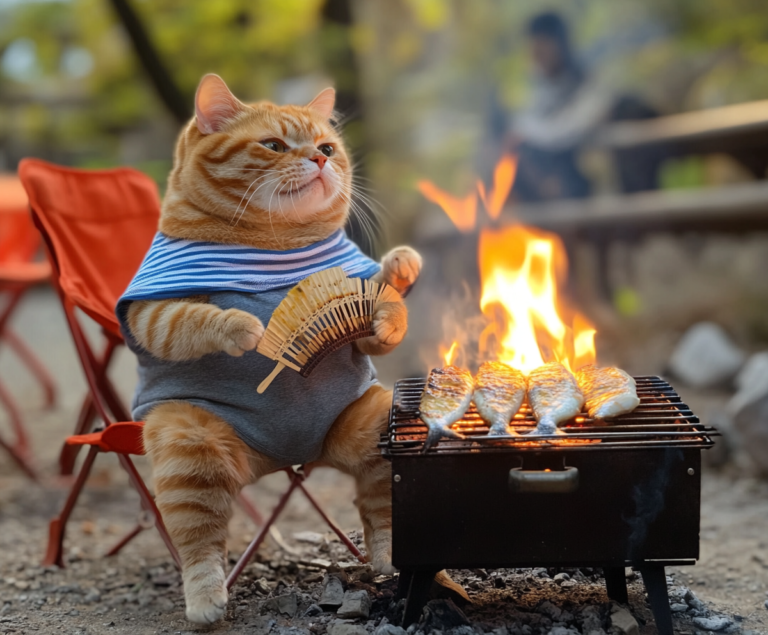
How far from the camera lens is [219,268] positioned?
2355 millimetres

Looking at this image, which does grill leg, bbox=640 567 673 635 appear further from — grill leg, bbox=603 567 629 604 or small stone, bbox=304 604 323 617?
small stone, bbox=304 604 323 617

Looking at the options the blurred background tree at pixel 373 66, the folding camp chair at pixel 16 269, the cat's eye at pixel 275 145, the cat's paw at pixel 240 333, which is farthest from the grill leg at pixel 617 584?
the folding camp chair at pixel 16 269

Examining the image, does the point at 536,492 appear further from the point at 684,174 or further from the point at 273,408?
the point at 684,174

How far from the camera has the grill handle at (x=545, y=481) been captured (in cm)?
200

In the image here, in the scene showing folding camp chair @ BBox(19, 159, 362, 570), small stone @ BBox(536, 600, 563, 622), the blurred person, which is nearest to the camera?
small stone @ BBox(536, 600, 563, 622)

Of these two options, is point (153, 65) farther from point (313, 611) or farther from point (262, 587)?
point (313, 611)

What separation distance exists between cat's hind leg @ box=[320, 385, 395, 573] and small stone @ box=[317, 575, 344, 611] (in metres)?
0.14

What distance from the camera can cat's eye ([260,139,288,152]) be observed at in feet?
7.80

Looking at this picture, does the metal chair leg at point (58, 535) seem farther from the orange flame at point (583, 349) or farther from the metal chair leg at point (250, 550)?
the orange flame at point (583, 349)

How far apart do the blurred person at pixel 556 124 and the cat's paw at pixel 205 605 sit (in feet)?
20.2

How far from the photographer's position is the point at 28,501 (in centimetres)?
414

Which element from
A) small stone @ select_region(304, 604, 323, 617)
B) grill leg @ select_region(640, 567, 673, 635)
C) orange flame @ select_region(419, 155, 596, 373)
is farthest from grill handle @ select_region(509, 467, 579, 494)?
small stone @ select_region(304, 604, 323, 617)

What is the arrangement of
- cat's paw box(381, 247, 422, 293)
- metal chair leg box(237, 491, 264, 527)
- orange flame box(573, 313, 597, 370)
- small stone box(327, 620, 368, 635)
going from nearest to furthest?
1. small stone box(327, 620, 368, 635)
2. cat's paw box(381, 247, 422, 293)
3. orange flame box(573, 313, 597, 370)
4. metal chair leg box(237, 491, 264, 527)

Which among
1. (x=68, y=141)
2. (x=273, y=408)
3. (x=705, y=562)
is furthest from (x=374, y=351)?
(x=68, y=141)
